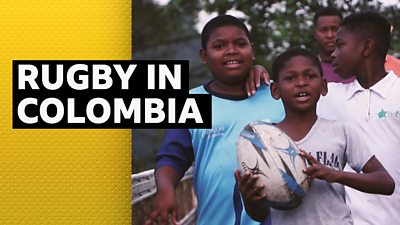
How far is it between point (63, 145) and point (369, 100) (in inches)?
53.6

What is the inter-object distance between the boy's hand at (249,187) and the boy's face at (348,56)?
639 millimetres

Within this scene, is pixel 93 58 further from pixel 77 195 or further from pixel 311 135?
pixel 311 135

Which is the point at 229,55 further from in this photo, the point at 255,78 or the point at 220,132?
the point at 220,132

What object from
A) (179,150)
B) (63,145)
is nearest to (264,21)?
(179,150)

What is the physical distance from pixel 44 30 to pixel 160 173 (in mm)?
823

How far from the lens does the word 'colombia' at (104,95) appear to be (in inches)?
150

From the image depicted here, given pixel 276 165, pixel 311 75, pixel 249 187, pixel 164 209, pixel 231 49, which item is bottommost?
pixel 164 209

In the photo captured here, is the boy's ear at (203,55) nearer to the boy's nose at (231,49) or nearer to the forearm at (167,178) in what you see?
the boy's nose at (231,49)

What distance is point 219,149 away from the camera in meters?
3.73

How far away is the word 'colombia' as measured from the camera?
12.5ft

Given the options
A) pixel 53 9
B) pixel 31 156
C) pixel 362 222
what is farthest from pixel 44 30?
pixel 362 222

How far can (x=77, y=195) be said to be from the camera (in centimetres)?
380

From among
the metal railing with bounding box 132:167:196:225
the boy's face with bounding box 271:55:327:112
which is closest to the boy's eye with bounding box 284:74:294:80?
the boy's face with bounding box 271:55:327:112

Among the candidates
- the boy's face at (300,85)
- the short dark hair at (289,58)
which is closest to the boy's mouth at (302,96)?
the boy's face at (300,85)
